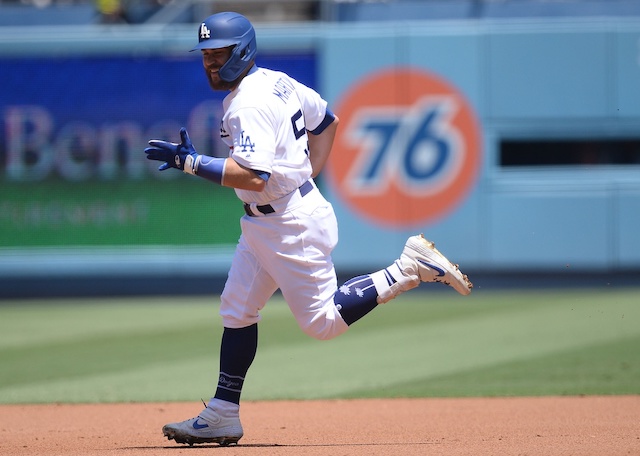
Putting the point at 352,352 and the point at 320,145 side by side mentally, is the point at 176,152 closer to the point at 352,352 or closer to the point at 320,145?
the point at 320,145

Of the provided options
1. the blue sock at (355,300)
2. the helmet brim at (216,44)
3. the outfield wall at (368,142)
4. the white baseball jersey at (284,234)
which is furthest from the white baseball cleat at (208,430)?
the outfield wall at (368,142)

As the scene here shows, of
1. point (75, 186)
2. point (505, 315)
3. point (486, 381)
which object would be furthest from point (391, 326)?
point (75, 186)

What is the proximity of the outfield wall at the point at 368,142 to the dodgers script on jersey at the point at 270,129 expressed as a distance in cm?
857

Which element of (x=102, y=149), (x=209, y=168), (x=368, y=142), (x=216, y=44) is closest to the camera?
(x=209, y=168)

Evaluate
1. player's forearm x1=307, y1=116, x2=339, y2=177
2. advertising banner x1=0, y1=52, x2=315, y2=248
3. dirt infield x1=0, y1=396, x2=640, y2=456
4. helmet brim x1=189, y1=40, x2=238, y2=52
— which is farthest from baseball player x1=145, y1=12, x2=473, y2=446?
advertising banner x1=0, y1=52, x2=315, y2=248

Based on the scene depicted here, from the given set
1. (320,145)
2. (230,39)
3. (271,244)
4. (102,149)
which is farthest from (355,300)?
(102,149)

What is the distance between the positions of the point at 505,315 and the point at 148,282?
508 cm

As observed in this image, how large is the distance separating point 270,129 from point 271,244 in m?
0.55

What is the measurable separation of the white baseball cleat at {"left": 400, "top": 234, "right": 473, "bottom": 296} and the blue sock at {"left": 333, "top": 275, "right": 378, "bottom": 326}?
8.0 inches

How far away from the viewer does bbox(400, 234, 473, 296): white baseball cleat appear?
16.9 ft

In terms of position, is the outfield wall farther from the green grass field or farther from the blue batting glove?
the blue batting glove

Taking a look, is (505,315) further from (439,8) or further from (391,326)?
(439,8)

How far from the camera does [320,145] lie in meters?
5.52

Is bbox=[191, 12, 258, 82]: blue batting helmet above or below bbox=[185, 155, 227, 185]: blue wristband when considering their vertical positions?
above
